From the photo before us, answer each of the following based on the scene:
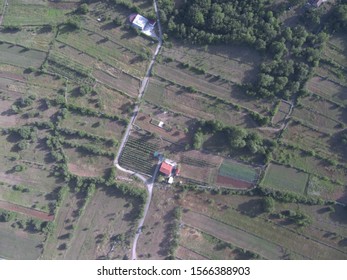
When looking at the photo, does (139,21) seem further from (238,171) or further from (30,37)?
(238,171)

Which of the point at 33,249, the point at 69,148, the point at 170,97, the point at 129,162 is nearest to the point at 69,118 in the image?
the point at 69,148

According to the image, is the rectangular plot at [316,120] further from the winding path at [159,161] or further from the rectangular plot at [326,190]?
the winding path at [159,161]

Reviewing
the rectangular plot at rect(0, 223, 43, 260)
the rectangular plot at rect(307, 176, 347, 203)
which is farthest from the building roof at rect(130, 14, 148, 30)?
the rectangular plot at rect(0, 223, 43, 260)

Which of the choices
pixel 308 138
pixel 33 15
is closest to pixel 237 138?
pixel 308 138

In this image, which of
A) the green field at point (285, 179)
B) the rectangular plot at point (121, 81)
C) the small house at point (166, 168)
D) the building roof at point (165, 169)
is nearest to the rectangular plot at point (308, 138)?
the green field at point (285, 179)

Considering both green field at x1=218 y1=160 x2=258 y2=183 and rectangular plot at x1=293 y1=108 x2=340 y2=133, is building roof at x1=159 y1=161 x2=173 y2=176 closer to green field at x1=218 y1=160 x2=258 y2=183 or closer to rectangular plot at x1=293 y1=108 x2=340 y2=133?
green field at x1=218 y1=160 x2=258 y2=183
